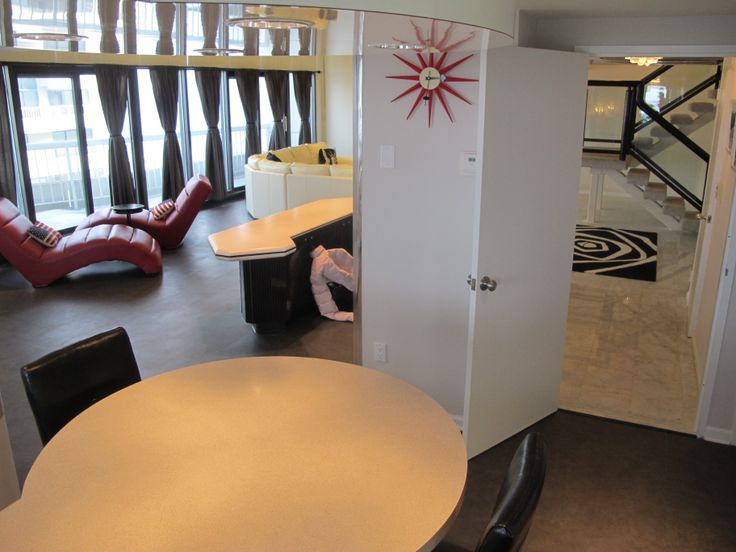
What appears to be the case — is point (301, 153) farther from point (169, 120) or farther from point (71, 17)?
point (71, 17)

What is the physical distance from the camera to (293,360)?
2.74 m

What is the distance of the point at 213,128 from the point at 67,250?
15.0 ft

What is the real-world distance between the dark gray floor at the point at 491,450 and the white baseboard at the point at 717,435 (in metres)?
0.06

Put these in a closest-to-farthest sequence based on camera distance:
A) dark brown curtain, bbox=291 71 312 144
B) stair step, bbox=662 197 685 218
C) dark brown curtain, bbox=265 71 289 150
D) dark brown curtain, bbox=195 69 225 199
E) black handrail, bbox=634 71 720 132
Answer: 1. black handrail, bbox=634 71 720 132
2. stair step, bbox=662 197 685 218
3. dark brown curtain, bbox=195 69 225 199
4. dark brown curtain, bbox=265 71 289 150
5. dark brown curtain, bbox=291 71 312 144

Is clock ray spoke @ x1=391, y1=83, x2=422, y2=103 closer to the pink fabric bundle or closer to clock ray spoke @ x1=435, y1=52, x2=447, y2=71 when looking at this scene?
clock ray spoke @ x1=435, y1=52, x2=447, y2=71

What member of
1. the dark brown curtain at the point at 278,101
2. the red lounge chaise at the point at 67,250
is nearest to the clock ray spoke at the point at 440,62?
the red lounge chaise at the point at 67,250

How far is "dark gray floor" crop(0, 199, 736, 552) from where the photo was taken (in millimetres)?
2957

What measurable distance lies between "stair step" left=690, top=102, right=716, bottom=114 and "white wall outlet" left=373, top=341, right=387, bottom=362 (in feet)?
21.2

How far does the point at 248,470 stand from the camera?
198 centimetres

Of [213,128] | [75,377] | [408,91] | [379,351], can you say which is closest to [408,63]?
[408,91]

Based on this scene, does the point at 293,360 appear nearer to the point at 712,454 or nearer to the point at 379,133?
the point at 379,133

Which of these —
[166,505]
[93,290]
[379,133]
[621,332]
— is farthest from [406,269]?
[93,290]

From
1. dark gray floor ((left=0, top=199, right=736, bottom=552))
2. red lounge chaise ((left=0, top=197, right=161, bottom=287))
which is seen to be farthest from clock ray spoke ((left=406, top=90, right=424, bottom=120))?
red lounge chaise ((left=0, top=197, right=161, bottom=287))

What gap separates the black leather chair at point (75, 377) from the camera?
2439 millimetres
